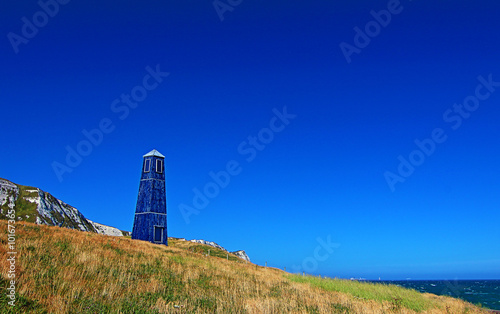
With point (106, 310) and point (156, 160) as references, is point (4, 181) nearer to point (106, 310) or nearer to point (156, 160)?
point (156, 160)

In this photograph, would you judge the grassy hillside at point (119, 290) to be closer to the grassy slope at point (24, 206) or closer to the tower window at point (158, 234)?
the tower window at point (158, 234)

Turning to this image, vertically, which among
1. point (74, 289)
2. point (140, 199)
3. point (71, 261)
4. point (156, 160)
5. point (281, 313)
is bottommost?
point (281, 313)

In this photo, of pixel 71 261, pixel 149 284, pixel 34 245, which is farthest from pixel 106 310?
pixel 34 245

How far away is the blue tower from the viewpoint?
128 feet

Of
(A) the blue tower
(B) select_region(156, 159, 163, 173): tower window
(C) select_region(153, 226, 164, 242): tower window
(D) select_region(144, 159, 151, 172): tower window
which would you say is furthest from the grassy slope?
(B) select_region(156, 159, 163, 173): tower window

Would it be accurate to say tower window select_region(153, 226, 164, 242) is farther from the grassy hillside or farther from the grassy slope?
the grassy slope

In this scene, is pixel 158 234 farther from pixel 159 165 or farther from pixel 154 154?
pixel 154 154

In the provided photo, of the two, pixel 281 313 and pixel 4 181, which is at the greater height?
pixel 4 181

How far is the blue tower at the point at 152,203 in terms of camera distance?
39062 millimetres

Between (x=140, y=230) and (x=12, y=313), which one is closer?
(x=12, y=313)

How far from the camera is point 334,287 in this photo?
23.0 metres

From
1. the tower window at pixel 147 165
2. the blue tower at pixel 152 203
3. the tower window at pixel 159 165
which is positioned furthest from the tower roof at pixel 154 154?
the tower window at pixel 147 165

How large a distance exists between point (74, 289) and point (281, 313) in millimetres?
6260

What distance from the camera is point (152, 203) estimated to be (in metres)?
39.2
